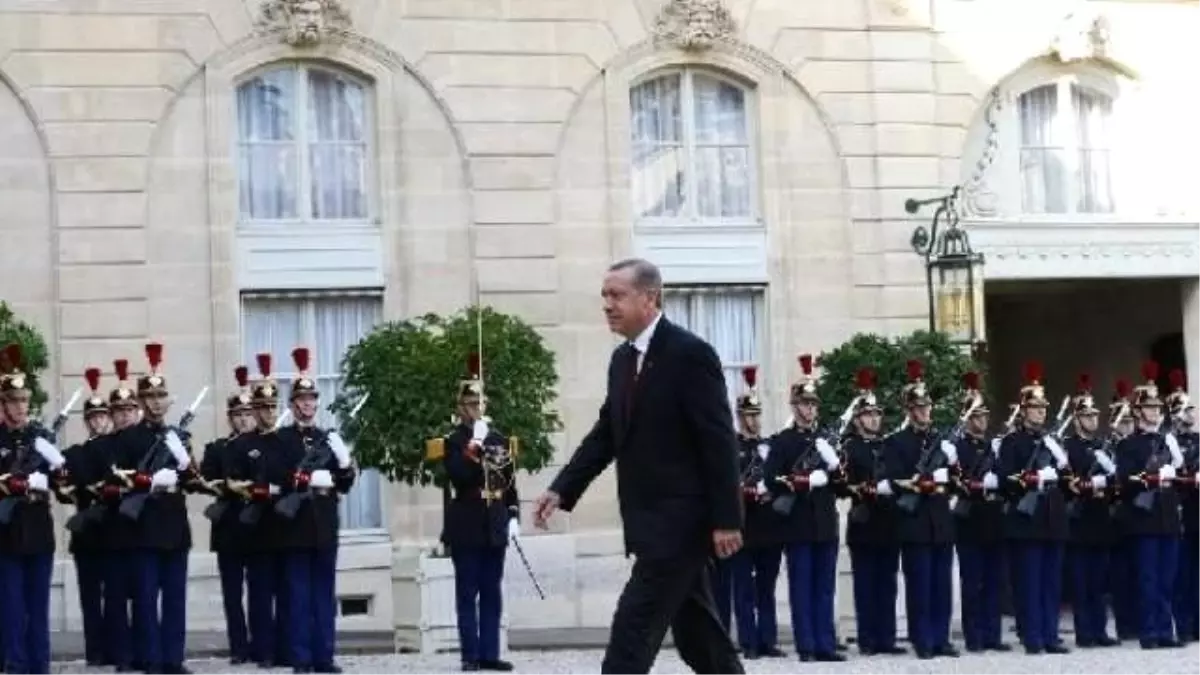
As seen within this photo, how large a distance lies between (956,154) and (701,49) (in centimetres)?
279

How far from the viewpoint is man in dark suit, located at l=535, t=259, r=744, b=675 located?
1077 centimetres

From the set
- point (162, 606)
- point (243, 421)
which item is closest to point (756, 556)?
point (243, 421)

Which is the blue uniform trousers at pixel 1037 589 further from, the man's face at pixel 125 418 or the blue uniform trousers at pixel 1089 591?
the man's face at pixel 125 418

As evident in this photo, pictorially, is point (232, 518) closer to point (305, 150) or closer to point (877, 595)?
point (877, 595)

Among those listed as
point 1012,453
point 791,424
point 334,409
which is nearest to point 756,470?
point 791,424

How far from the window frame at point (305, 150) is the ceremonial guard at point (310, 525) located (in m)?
5.37

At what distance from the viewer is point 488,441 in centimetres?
1792

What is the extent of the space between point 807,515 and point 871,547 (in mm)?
688

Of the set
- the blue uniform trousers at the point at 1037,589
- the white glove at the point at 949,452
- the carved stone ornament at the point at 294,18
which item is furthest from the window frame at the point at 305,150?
the blue uniform trousers at the point at 1037,589

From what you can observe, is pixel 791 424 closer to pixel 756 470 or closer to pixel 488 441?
pixel 756 470

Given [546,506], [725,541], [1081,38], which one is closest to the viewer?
[725,541]

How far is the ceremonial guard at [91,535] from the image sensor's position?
17.3 metres

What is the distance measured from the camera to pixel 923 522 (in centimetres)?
1941

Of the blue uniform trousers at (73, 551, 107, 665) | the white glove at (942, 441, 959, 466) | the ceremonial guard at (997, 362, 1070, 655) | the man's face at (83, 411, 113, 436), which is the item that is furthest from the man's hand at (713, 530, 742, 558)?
the ceremonial guard at (997, 362, 1070, 655)
